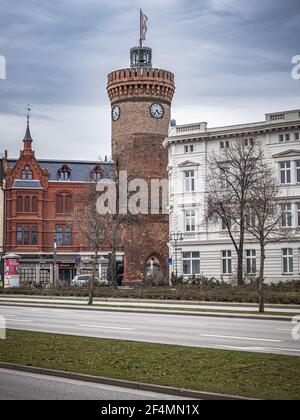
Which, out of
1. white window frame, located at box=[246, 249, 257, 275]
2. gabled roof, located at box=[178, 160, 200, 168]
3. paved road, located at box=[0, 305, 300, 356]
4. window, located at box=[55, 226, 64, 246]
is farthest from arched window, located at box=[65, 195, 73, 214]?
paved road, located at box=[0, 305, 300, 356]

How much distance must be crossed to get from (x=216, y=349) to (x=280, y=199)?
128 ft

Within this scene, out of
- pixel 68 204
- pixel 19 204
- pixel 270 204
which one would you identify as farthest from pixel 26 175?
pixel 270 204

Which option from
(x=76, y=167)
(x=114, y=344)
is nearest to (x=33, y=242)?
(x=76, y=167)

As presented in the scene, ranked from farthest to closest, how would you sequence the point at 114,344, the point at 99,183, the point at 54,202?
the point at 54,202, the point at 99,183, the point at 114,344

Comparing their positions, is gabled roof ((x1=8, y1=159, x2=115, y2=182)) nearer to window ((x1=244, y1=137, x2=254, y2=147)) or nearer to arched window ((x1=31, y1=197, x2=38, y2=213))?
arched window ((x1=31, y1=197, x2=38, y2=213))

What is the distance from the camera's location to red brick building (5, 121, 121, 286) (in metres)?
75.2

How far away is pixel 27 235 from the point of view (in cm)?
7562

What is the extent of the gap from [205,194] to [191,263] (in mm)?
6354

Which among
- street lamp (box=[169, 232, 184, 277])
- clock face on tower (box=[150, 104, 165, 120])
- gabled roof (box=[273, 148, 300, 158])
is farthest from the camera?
clock face on tower (box=[150, 104, 165, 120])

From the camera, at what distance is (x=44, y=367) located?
14773mm

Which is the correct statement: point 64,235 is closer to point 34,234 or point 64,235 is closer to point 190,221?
point 34,234

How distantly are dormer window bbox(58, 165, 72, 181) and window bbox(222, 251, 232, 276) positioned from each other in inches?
1041

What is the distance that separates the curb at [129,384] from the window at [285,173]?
1703 inches
